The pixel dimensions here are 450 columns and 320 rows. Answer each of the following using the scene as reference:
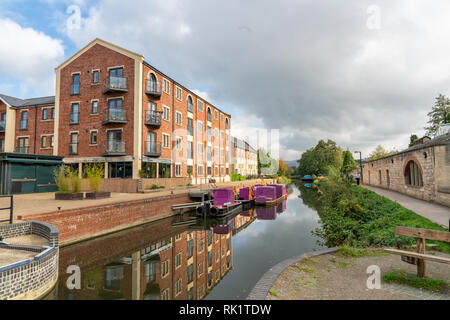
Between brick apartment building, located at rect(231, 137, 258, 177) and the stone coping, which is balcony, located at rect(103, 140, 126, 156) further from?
brick apartment building, located at rect(231, 137, 258, 177)

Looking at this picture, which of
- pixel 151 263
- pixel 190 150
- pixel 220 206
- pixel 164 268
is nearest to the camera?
pixel 164 268

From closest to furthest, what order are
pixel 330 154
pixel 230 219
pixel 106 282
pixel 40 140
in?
1. pixel 106 282
2. pixel 230 219
3. pixel 40 140
4. pixel 330 154

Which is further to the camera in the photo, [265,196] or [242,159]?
[242,159]

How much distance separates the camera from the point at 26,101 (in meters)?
29.7

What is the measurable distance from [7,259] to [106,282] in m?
2.23

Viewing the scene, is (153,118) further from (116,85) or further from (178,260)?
(178,260)

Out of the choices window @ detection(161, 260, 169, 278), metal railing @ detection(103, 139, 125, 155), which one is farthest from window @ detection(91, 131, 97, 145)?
window @ detection(161, 260, 169, 278)

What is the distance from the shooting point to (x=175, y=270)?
305 inches

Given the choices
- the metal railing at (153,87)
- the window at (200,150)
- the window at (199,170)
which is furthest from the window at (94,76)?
the window at (199,170)

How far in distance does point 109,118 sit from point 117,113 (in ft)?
2.64

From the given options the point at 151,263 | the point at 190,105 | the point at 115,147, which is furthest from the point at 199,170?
the point at 151,263
